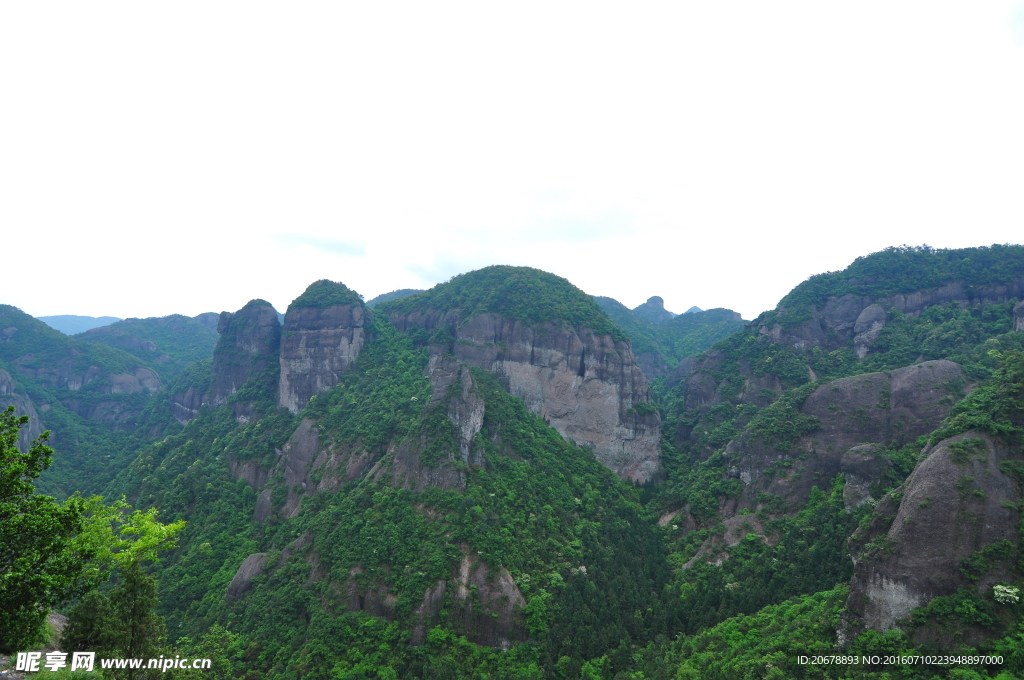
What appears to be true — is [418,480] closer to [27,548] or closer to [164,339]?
[27,548]

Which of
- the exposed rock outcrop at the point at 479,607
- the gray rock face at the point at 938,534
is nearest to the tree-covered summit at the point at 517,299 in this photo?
the exposed rock outcrop at the point at 479,607

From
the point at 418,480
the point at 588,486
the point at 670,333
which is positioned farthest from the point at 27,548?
the point at 670,333

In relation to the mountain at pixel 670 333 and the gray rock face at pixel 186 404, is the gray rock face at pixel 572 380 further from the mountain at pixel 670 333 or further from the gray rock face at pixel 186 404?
the gray rock face at pixel 186 404

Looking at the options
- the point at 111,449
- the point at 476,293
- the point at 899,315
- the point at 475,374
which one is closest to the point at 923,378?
the point at 899,315

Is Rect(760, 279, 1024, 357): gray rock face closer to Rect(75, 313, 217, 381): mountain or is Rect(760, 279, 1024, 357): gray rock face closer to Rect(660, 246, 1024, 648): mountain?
Rect(660, 246, 1024, 648): mountain

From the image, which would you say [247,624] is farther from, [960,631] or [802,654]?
[960,631]
